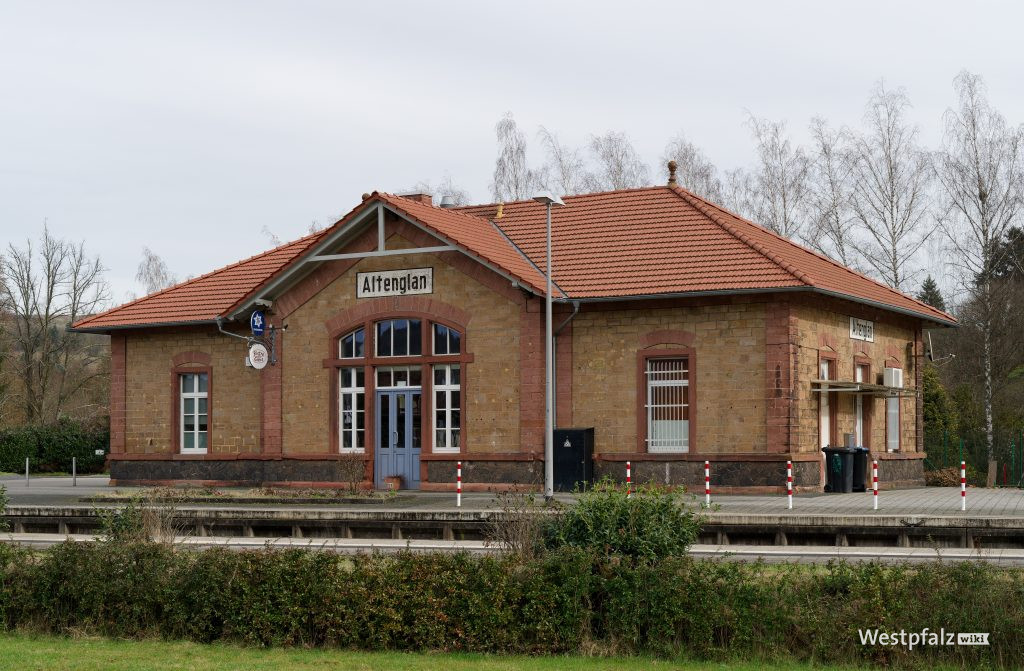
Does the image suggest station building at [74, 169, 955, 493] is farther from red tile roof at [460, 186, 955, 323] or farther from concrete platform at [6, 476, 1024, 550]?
concrete platform at [6, 476, 1024, 550]

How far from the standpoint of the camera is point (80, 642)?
1220 cm

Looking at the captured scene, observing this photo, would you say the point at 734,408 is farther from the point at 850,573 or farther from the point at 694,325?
the point at 850,573

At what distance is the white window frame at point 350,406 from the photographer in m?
29.5

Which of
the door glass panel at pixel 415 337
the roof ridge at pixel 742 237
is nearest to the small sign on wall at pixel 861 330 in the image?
Result: the roof ridge at pixel 742 237

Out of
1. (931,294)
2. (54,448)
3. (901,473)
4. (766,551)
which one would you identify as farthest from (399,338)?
(931,294)

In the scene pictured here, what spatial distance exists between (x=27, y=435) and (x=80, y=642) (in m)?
42.4

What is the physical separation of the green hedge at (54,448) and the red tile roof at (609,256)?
19409 millimetres

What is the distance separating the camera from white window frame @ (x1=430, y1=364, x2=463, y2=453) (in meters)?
28.4

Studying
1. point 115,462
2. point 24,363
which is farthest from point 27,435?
point 115,462

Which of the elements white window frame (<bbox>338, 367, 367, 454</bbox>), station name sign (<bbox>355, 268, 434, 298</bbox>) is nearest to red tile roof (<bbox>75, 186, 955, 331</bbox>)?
station name sign (<bbox>355, 268, 434, 298</bbox>)

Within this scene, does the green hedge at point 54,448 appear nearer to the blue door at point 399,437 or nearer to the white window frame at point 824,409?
the blue door at point 399,437

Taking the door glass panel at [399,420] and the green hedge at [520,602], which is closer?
the green hedge at [520,602]

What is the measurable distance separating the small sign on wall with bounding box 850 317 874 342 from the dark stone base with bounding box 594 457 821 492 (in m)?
4.26

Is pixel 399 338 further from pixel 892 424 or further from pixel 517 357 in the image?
pixel 892 424
